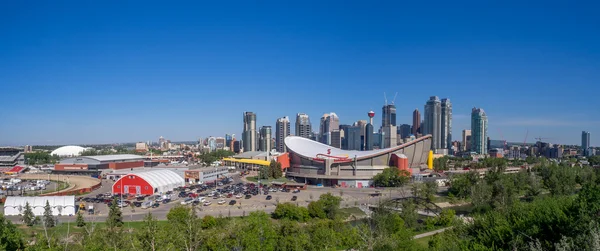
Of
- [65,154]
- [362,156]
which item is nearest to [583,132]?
[362,156]

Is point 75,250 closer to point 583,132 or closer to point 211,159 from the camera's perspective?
point 211,159

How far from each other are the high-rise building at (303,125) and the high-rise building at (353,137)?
9.94 meters

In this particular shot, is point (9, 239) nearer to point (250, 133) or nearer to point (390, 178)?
point (390, 178)

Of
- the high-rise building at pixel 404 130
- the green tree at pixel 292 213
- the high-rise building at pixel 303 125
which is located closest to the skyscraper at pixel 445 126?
the high-rise building at pixel 404 130

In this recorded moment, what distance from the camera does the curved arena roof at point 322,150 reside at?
130ft

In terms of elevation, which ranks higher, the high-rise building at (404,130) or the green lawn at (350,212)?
the high-rise building at (404,130)

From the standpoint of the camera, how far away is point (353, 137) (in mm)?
102312

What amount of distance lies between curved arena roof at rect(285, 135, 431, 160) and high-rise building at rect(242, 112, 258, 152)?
4536 cm

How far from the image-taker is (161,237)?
40.6ft

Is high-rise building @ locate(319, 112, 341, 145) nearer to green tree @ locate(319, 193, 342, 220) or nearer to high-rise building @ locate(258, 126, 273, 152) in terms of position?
high-rise building @ locate(258, 126, 273, 152)

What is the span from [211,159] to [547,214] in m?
54.0

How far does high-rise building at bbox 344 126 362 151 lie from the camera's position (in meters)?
101

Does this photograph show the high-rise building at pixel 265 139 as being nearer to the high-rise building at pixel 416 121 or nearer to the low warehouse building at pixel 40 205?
the high-rise building at pixel 416 121

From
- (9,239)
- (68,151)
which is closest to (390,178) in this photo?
(9,239)
